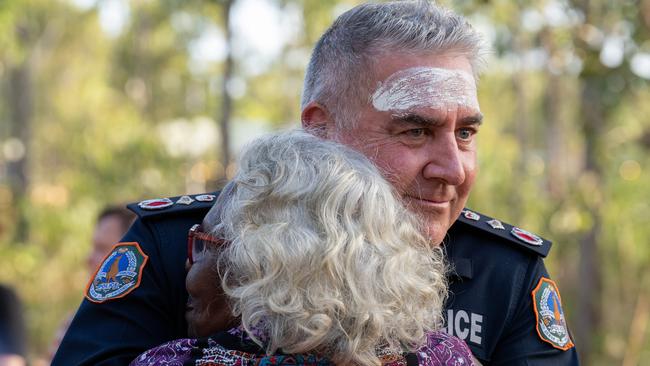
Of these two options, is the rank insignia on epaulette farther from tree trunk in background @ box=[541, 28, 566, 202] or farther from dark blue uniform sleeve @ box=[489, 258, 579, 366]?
tree trunk in background @ box=[541, 28, 566, 202]

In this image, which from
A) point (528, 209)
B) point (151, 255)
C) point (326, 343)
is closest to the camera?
point (326, 343)

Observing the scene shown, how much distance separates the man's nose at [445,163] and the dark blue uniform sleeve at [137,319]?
709 millimetres

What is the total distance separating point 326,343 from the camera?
1962 mm

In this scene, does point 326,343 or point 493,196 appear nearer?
point 326,343

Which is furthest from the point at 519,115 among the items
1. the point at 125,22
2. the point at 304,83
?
the point at 304,83

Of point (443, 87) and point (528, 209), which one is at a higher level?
point (443, 87)

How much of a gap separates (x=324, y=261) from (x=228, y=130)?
378 inches

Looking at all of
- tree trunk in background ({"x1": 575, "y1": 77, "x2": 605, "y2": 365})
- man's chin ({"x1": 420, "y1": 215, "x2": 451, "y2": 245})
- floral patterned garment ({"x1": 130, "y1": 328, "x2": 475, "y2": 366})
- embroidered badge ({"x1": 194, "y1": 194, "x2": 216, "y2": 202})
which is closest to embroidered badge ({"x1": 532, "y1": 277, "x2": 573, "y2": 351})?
man's chin ({"x1": 420, "y1": 215, "x2": 451, "y2": 245})

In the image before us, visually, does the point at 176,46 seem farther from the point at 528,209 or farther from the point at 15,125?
the point at 528,209

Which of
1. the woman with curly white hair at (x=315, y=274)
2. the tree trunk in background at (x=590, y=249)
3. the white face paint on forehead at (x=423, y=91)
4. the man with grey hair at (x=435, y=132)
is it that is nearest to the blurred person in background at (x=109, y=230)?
the man with grey hair at (x=435, y=132)

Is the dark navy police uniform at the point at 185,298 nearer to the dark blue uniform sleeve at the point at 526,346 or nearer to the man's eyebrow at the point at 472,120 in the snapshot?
the dark blue uniform sleeve at the point at 526,346

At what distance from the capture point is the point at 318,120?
284 centimetres

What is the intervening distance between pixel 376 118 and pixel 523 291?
0.66 meters

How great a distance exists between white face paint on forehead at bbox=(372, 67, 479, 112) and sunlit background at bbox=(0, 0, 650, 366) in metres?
0.31
